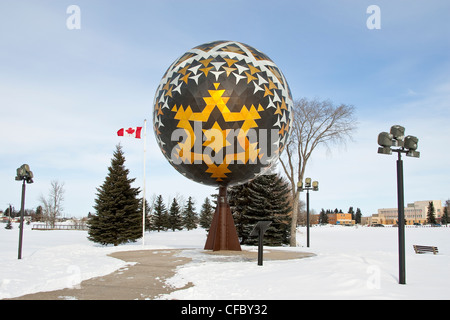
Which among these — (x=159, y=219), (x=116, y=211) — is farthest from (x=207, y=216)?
(x=116, y=211)

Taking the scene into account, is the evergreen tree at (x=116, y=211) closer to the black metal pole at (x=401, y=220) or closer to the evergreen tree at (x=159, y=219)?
the black metal pole at (x=401, y=220)

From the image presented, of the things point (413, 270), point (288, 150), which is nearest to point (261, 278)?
point (413, 270)

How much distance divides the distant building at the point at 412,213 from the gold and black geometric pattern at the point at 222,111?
134 m

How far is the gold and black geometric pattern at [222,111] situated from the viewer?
38.9ft

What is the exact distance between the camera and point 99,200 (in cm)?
2577

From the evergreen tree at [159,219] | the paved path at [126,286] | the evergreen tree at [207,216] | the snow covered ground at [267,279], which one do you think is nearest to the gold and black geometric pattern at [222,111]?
the snow covered ground at [267,279]

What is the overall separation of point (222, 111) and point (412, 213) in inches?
6026

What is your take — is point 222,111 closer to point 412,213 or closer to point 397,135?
point 397,135

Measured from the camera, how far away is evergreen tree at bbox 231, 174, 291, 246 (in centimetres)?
2694

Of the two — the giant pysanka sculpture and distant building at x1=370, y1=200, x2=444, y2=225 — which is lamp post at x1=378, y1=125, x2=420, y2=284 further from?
distant building at x1=370, y1=200, x2=444, y2=225

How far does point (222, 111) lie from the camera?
38.6 feet

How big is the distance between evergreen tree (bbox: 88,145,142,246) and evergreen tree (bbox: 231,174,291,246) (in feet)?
28.0
